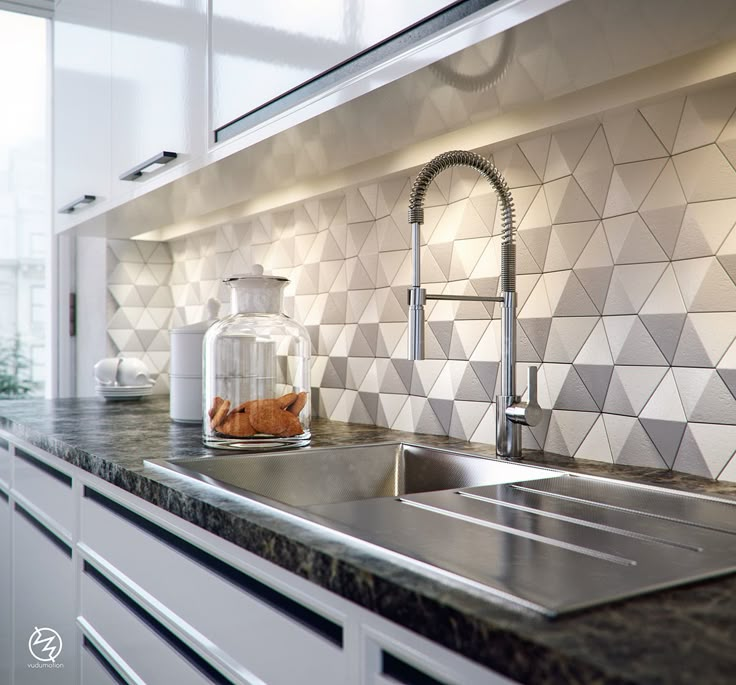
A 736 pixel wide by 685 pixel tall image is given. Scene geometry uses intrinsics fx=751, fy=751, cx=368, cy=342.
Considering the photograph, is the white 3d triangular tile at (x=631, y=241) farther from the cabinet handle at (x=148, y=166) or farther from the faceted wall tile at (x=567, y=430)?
the cabinet handle at (x=148, y=166)

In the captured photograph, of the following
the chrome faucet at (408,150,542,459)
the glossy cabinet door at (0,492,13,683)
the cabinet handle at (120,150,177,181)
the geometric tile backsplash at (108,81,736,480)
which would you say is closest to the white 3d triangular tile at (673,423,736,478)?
the geometric tile backsplash at (108,81,736,480)

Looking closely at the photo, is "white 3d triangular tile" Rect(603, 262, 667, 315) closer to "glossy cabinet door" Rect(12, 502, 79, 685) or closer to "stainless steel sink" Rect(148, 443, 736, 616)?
"stainless steel sink" Rect(148, 443, 736, 616)

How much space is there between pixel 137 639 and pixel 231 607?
346 millimetres

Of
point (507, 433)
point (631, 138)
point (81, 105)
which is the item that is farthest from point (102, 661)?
point (81, 105)

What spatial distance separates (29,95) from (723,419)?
9.08 feet

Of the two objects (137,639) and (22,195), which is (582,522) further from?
(22,195)

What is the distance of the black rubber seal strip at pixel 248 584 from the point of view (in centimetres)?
69

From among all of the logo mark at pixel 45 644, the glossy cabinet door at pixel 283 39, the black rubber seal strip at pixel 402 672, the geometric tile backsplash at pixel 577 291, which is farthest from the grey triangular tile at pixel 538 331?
the logo mark at pixel 45 644

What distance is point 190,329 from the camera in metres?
1.95

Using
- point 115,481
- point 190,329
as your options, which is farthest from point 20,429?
point 115,481

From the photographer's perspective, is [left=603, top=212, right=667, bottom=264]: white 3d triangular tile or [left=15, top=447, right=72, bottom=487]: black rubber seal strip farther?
[left=15, top=447, right=72, bottom=487]: black rubber seal strip

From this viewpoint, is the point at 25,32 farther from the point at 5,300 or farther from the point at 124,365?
the point at 124,365

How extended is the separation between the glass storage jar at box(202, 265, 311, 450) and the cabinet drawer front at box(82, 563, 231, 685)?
32cm

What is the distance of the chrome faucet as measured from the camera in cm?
120
